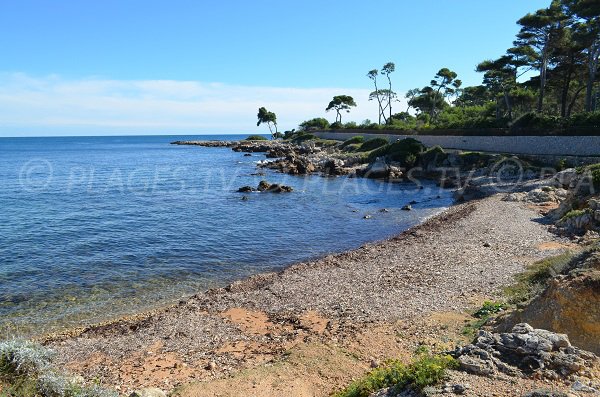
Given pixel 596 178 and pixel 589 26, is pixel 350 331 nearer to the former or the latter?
pixel 596 178

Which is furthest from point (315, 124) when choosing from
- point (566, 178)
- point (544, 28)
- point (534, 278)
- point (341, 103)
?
point (534, 278)

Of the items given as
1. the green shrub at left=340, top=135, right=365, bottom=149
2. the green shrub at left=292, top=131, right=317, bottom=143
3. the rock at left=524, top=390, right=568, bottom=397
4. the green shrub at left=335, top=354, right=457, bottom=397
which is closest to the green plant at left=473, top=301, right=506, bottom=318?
the green shrub at left=335, top=354, right=457, bottom=397

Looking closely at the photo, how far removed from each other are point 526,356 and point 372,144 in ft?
252

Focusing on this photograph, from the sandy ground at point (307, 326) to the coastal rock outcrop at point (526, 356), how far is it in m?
0.49

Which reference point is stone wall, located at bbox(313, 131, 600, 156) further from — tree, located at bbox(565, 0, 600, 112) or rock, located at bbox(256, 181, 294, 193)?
rock, located at bbox(256, 181, 294, 193)

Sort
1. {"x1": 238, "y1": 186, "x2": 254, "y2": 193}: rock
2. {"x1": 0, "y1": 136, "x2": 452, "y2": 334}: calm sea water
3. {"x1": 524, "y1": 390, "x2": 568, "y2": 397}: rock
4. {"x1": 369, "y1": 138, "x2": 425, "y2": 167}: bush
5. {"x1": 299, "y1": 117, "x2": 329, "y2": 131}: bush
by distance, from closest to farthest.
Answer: {"x1": 524, "y1": 390, "x2": 568, "y2": 397}: rock, {"x1": 0, "y1": 136, "x2": 452, "y2": 334}: calm sea water, {"x1": 238, "y1": 186, "x2": 254, "y2": 193}: rock, {"x1": 369, "y1": 138, "x2": 425, "y2": 167}: bush, {"x1": 299, "y1": 117, "x2": 329, "y2": 131}: bush

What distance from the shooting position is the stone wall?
42.9 meters

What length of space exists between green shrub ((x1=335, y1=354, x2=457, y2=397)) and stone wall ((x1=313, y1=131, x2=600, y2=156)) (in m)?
43.3

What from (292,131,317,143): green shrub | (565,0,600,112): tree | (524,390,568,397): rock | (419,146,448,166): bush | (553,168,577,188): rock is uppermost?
(565,0,600,112): tree

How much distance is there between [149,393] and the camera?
9750mm

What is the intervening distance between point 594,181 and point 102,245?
32.7 metres

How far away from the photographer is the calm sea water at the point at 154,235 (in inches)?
742

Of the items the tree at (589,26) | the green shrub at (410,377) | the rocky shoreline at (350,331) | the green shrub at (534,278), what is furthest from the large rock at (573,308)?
the tree at (589,26)

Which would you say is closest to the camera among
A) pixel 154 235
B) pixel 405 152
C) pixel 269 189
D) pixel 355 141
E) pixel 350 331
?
pixel 350 331
